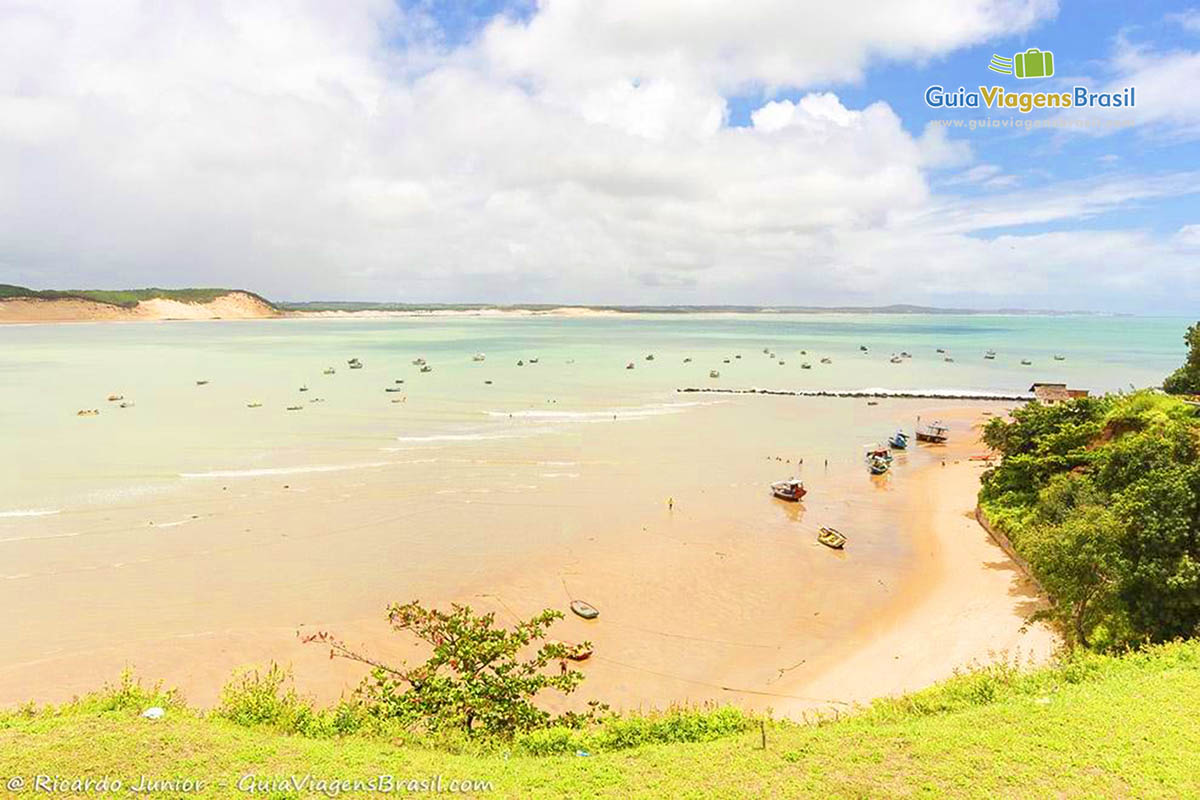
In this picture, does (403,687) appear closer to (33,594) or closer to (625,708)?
(625,708)

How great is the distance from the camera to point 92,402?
5806cm

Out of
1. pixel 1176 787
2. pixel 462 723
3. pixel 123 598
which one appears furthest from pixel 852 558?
pixel 123 598

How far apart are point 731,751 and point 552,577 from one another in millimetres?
13830

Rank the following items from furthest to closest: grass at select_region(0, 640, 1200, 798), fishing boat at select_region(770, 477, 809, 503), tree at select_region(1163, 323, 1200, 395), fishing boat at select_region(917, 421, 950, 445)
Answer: fishing boat at select_region(917, 421, 950, 445)
tree at select_region(1163, 323, 1200, 395)
fishing boat at select_region(770, 477, 809, 503)
grass at select_region(0, 640, 1200, 798)

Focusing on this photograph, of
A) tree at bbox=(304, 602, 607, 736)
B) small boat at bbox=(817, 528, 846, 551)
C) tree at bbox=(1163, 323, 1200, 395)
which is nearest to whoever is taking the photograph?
tree at bbox=(304, 602, 607, 736)

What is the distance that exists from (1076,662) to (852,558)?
12.0 m

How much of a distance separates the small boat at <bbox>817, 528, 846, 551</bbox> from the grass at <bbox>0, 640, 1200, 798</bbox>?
47.0 feet

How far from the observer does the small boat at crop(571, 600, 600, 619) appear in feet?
68.8

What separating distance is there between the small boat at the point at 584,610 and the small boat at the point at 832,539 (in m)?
11.3

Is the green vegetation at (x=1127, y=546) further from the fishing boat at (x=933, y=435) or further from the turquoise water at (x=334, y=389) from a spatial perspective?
the turquoise water at (x=334, y=389)

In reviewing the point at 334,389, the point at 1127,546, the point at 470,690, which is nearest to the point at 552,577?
the point at 470,690

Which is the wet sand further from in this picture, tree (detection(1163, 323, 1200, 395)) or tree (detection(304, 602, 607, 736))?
tree (detection(1163, 323, 1200, 395))

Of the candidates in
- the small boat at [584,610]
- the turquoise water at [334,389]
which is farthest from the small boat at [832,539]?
the turquoise water at [334,389]

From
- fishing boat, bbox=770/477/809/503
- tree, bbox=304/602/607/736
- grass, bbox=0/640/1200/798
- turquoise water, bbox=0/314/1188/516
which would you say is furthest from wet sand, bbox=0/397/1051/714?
turquoise water, bbox=0/314/1188/516
